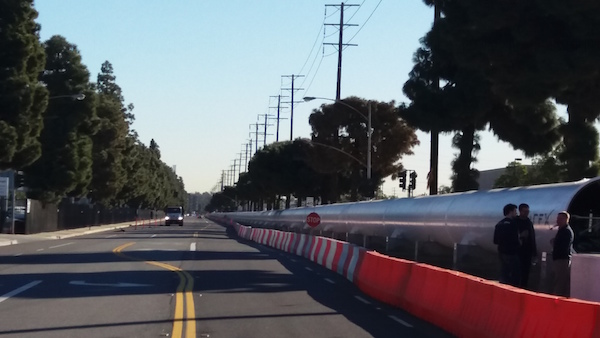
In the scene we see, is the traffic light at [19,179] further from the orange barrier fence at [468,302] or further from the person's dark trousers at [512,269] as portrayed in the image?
the person's dark trousers at [512,269]

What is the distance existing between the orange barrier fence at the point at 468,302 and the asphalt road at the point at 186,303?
1.03ft

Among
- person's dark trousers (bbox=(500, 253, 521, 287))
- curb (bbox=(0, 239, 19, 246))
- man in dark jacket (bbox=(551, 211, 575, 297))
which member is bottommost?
curb (bbox=(0, 239, 19, 246))

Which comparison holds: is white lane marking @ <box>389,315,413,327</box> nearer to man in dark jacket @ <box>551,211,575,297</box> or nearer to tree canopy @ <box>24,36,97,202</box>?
man in dark jacket @ <box>551,211,575,297</box>

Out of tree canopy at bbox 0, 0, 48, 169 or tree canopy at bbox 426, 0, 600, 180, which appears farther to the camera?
tree canopy at bbox 0, 0, 48, 169

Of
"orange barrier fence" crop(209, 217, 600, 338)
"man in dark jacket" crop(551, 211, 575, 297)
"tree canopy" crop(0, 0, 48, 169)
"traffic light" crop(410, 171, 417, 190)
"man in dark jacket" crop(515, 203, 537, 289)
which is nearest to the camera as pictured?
"orange barrier fence" crop(209, 217, 600, 338)

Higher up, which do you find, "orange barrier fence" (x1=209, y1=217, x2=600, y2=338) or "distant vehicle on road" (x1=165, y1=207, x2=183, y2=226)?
"distant vehicle on road" (x1=165, y1=207, x2=183, y2=226)

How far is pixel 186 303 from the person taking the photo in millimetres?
17531

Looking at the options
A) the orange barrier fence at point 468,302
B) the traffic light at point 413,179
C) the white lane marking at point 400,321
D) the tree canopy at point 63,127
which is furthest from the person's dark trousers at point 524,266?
the tree canopy at point 63,127

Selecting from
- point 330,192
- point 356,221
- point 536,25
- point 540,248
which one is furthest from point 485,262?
point 330,192

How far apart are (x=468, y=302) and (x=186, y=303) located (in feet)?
19.8

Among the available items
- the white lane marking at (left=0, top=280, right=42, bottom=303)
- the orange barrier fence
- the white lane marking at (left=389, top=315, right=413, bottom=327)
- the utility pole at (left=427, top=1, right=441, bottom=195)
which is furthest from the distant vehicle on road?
the white lane marking at (left=389, top=315, right=413, bottom=327)

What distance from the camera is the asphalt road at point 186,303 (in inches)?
555

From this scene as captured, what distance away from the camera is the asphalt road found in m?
14.1

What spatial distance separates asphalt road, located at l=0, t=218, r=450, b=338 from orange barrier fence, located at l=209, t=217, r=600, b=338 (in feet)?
1.03
